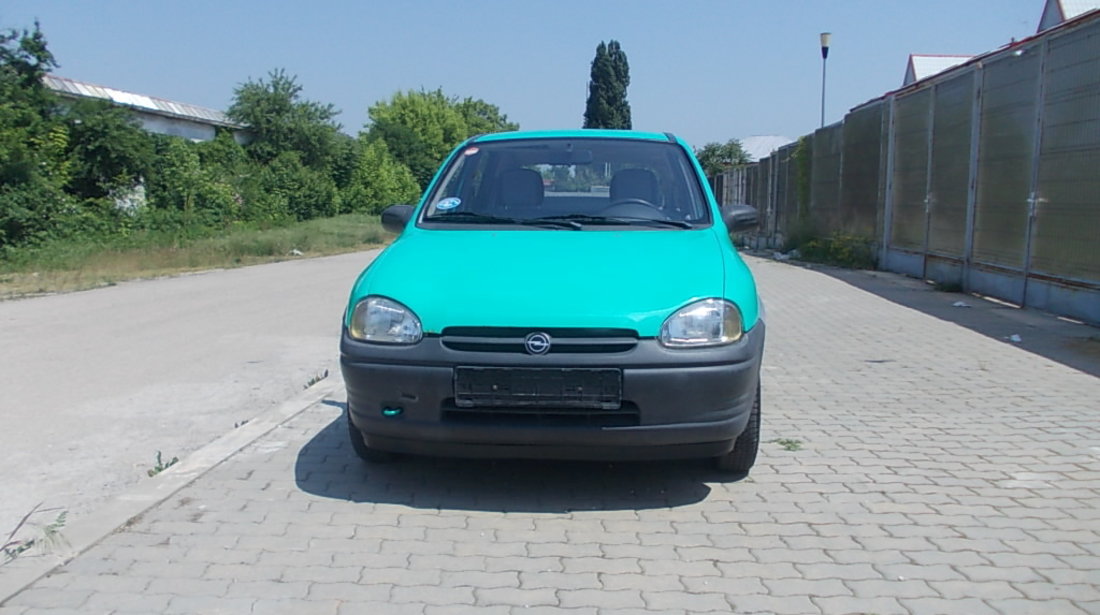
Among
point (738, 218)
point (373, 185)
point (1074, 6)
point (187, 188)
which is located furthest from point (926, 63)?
point (738, 218)

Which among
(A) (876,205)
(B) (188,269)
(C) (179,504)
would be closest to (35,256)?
(B) (188,269)

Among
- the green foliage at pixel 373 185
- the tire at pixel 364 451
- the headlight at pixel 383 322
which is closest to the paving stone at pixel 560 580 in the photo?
the headlight at pixel 383 322

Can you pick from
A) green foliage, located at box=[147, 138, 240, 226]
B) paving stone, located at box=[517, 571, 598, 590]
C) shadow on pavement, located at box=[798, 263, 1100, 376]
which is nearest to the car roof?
paving stone, located at box=[517, 571, 598, 590]

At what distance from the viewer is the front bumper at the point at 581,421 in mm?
3896

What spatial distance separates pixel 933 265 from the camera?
13945mm

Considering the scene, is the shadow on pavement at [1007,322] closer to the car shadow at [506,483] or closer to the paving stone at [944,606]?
the car shadow at [506,483]

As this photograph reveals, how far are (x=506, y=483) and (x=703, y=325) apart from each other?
131 cm

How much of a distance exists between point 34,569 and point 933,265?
42.9ft

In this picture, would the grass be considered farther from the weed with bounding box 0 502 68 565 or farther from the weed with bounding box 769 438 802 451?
the weed with bounding box 769 438 802 451

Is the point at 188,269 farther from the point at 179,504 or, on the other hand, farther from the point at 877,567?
the point at 877,567

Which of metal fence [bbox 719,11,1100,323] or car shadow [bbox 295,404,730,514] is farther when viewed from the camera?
metal fence [bbox 719,11,1100,323]

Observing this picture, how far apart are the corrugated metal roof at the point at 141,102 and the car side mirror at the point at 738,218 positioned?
84.8 ft

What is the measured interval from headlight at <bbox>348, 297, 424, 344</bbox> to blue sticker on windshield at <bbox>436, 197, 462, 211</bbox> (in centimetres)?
132

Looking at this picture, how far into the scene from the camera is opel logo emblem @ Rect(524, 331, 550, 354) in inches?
153
